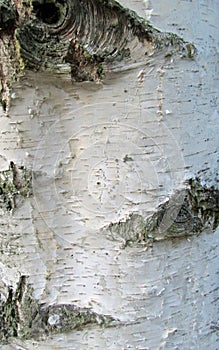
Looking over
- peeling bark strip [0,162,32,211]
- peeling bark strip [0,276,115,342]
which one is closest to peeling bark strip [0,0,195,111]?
peeling bark strip [0,162,32,211]

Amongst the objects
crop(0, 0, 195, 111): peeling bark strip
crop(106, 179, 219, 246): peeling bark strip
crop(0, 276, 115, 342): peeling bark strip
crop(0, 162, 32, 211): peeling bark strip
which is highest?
crop(0, 0, 195, 111): peeling bark strip

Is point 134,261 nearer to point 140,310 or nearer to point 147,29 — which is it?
point 140,310

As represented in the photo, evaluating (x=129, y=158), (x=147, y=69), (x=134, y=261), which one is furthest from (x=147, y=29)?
(x=134, y=261)

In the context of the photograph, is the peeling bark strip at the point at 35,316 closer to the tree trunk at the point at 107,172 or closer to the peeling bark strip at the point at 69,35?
the tree trunk at the point at 107,172

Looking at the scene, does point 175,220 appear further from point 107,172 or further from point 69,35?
point 69,35

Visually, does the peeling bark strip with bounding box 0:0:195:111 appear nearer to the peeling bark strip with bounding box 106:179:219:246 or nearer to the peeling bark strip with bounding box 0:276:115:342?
the peeling bark strip with bounding box 106:179:219:246

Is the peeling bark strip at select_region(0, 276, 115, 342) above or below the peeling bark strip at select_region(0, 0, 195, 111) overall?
below

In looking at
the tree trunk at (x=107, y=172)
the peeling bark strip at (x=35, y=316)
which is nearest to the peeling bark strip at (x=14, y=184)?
the tree trunk at (x=107, y=172)
